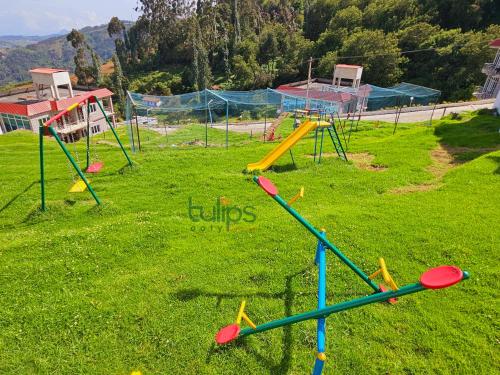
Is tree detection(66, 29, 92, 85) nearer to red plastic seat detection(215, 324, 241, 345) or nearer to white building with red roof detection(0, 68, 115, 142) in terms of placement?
white building with red roof detection(0, 68, 115, 142)

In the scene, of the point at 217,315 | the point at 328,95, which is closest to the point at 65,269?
the point at 217,315

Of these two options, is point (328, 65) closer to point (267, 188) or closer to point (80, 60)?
point (267, 188)

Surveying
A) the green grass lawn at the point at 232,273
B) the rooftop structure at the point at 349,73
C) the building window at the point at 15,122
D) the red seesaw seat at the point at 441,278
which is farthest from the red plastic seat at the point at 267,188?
the rooftop structure at the point at 349,73

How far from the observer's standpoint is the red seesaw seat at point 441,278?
287 centimetres

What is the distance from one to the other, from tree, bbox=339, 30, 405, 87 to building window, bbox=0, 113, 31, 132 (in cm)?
4004

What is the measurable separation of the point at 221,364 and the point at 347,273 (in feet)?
10.4

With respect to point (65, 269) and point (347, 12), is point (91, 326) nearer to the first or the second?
point (65, 269)

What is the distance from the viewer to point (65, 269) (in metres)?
6.41

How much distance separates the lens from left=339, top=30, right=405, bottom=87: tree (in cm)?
4438

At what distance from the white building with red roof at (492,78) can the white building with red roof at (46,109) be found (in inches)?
1571

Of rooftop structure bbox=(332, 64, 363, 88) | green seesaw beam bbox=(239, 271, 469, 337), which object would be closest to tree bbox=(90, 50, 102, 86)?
rooftop structure bbox=(332, 64, 363, 88)

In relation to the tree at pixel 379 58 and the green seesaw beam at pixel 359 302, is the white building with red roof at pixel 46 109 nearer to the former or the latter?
the green seesaw beam at pixel 359 302

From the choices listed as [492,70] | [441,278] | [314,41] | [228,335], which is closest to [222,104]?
[228,335]

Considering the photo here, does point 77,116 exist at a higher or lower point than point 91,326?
lower
